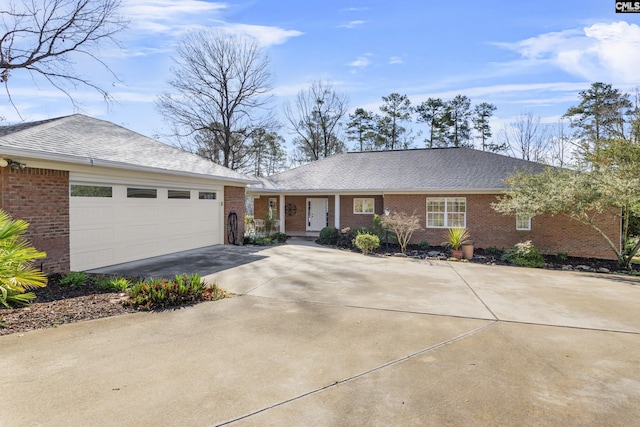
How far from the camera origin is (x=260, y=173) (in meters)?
35.9

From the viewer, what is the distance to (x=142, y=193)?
997 centimetres

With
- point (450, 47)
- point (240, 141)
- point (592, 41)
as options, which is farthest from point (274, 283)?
point (240, 141)

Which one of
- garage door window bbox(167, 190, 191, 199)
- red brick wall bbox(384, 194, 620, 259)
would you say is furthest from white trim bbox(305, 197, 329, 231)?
garage door window bbox(167, 190, 191, 199)

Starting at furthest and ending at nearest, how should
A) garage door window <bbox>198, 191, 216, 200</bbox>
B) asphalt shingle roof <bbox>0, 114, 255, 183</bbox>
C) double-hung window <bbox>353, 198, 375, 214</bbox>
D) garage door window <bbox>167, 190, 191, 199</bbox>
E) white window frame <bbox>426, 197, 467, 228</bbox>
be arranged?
double-hung window <bbox>353, 198, 375, 214</bbox> < white window frame <bbox>426, 197, 467, 228</bbox> < garage door window <bbox>198, 191, 216, 200</bbox> < garage door window <bbox>167, 190, 191, 199</bbox> < asphalt shingle roof <bbox>0, 114, 255, 183</bbox>

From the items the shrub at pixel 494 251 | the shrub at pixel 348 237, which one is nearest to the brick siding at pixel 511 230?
the shrub at pixel 494 251

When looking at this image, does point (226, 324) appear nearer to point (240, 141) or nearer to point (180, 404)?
point (180, 404)

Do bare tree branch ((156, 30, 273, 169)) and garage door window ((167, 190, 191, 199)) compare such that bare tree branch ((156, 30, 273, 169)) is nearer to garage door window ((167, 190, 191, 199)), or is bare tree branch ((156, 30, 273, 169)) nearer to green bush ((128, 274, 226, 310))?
garage door window ((167, 190, 191, 199))

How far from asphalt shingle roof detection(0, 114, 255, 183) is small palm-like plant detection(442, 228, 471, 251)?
29.1 ft

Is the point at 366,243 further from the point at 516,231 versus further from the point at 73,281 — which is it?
the point at 73,281

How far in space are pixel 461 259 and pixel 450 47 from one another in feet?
26.6

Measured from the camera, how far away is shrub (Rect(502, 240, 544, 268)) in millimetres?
11977

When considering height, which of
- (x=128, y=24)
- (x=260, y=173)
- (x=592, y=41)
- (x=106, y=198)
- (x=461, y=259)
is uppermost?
(x=128, y=24)

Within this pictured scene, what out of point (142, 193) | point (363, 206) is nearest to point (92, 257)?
point (142, 193)

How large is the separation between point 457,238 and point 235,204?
9.22 meters
